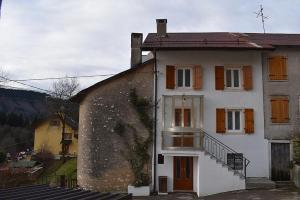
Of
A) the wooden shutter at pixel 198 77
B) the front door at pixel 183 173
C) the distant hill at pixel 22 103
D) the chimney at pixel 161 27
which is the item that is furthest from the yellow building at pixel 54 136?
the distant hill at pixel 22 103

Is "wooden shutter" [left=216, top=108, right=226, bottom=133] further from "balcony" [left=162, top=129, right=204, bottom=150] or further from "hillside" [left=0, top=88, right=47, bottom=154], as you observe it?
"hillside" [left=0, top=88, right=47, bottom=154]

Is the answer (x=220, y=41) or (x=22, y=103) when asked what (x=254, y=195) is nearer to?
(x=220, y=41)

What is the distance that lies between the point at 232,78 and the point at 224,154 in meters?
3.96

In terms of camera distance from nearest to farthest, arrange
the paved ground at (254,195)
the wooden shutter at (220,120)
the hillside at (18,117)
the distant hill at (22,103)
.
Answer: the paved ground at (254,195) → the wooden shutter at (220,120) → the hillside at (18,117) → the distant hill at (22,103)

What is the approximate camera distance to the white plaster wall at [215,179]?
1755cm

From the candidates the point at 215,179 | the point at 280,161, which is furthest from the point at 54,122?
the point at 280,161

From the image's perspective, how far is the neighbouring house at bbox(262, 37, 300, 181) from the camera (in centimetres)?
1909

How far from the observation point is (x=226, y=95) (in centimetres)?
1942

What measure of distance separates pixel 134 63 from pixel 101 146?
4938 mm

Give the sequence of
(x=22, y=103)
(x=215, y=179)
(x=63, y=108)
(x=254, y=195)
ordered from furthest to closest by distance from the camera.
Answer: (x=22, y=103) → (x=63, y=108) → (x=215, y=179) → (x=254, y=195)

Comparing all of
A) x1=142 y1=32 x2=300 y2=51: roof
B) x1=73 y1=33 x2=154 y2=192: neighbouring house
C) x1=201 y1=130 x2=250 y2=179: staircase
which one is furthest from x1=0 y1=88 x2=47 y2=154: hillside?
x1=201 y1=130 x2=250 y2=179: staircase

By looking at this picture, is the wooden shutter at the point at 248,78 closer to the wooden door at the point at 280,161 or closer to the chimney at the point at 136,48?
the wooden door at the point at 280,161

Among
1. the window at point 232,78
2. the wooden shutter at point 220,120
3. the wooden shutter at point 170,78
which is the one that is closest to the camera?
the wooden shutter at point 220,120

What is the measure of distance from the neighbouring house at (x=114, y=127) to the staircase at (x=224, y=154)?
2935 mm
